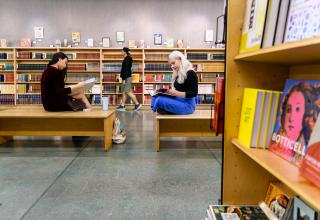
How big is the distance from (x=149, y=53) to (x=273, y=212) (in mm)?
7365

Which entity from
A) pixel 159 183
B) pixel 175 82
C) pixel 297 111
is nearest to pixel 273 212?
pixel 297 111

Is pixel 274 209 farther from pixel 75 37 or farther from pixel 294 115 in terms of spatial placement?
pixel 75 37

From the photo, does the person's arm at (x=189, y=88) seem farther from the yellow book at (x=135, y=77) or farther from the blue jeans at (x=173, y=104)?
the yellow book at (x=135, y=77)

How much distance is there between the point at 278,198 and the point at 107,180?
168cm

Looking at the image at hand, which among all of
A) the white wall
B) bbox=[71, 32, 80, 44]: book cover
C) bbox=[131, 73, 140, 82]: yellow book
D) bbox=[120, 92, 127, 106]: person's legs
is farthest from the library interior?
the white wall

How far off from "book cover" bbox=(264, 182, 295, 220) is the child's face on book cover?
291 millimetres

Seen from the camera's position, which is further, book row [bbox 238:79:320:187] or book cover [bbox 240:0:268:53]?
book cover [bbox 240:0:268:53]

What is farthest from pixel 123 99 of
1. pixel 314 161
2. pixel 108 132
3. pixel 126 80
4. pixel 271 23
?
pixel 314 161

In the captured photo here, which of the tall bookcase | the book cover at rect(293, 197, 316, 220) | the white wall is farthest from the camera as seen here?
the white wall

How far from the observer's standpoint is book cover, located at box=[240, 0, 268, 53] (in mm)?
1232

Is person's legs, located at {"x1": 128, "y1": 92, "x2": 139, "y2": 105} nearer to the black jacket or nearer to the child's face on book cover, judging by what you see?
the black jacket

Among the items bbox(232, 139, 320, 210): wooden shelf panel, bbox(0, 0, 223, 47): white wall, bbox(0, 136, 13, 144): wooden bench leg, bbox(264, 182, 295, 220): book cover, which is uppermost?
bbox(0, 0, 223, 47): white wall

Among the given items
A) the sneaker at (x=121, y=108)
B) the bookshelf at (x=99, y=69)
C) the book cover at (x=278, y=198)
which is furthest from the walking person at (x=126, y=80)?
the book cover at (x=278, y=198)

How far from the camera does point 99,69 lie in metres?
8.34
